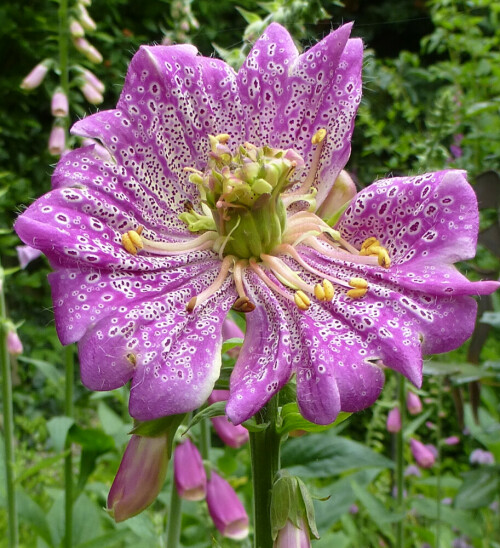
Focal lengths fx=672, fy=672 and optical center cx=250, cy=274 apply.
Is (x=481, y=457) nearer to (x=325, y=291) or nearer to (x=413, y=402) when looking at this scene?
(x=413, y=402)

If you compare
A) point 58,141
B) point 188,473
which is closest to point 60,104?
point 58,141

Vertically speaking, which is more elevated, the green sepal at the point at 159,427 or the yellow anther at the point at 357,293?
the yellow anther at the point at 357,293

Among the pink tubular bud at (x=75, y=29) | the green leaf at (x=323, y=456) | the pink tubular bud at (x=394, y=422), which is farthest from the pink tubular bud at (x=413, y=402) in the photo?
the pink tubular bud at (x=75, y=29)

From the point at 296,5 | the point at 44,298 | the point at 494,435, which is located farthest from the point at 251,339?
the point at 44,298

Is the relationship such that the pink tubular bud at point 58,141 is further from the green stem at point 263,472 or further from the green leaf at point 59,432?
the green stem at point 263,472

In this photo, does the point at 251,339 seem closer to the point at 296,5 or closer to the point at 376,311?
the point at 376,311

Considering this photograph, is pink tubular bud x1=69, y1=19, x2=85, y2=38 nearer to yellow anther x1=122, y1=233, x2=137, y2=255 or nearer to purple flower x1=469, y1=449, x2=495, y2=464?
yellow anther x1=122, y1=233, x2=137, y2=255

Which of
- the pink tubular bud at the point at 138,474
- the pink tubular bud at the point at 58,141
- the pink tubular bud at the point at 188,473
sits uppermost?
the pink tubular bud at the point at 138,474
